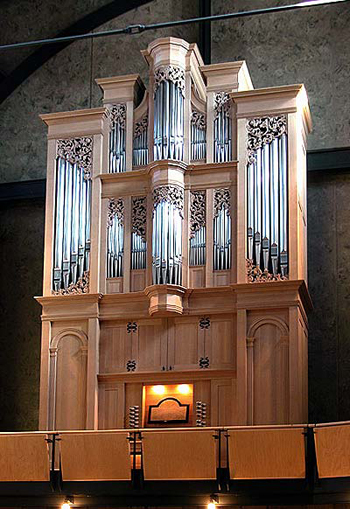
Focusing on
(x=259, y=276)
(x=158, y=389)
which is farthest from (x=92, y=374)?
(x=259, y=276)

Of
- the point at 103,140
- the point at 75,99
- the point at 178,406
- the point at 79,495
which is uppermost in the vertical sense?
the point at 75,99

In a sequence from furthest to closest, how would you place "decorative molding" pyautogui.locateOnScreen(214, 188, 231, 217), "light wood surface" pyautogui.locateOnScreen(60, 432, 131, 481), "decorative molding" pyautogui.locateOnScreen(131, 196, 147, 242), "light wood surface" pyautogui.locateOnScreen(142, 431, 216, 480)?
1. "decorative molding" pyautogui.locateOnScreen(131, 196, 147, 242)
2. "decorative molding" pyautogui.locateOnScreen(214, 188, 231, 217)
3. "light wood surface" pyautogui.locateOnScreen(60, 432, 131, 481)
4. "light wood surface" pyautogui.locateOnScreen(142, 431, 216, 480)

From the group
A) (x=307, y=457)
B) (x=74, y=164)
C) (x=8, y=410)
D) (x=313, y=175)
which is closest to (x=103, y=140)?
(x=74, y=164)

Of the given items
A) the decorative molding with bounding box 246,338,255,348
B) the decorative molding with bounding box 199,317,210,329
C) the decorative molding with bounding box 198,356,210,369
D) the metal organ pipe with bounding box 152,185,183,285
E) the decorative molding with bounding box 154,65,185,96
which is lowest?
the decorative molding with bounding box 198,356,210,369

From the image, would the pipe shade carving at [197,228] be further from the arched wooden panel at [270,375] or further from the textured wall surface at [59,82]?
the textured wall surface at [59,82]

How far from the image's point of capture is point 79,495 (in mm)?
12273

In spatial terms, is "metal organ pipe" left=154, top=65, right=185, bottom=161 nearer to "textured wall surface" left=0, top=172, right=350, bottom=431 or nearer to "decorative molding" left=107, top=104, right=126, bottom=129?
"decorative molding" left=107, top=104, right=126, bottom=129

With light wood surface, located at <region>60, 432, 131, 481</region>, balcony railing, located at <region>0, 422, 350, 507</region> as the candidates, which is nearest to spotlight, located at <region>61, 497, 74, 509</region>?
balcony railing, located at <region>0, 422, 350, 507</region>

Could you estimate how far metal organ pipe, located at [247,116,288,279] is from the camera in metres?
13.6

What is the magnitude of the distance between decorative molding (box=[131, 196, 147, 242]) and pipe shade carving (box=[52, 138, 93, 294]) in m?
0.63

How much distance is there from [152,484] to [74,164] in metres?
4.87

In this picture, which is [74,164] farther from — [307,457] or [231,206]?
[307,457]

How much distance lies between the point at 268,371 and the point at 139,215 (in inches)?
111

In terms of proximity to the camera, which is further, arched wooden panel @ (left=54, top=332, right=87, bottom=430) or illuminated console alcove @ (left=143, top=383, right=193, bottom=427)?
arched wooden panel @ (left=54, top=332, right=87, bottom=430)
